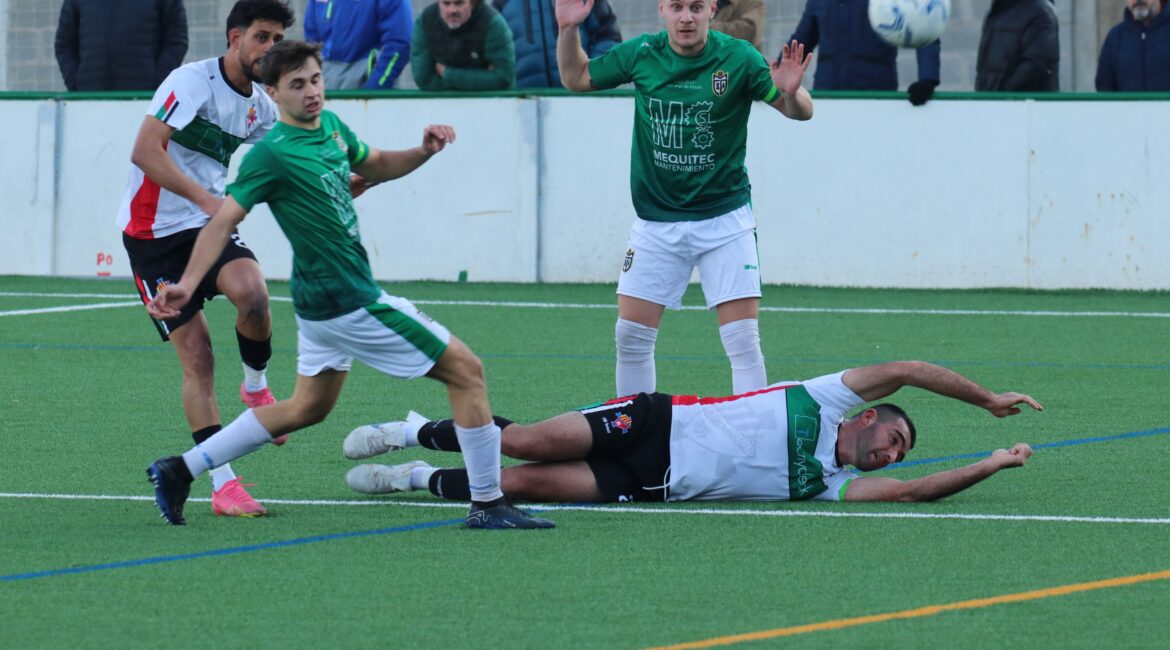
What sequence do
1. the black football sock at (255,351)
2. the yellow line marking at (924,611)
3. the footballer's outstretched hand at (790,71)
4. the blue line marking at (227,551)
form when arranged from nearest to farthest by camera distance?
the yellow line marking at (924,611)
the blue line marking at (227,551)
the black football sock at (255,351)
the footballer's outstretched hand at (790,71)

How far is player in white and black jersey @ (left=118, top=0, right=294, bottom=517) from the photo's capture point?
26.2ft

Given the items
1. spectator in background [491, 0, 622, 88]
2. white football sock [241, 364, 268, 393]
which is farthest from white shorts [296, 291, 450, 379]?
spectator in background [491, 0, 622, 88]

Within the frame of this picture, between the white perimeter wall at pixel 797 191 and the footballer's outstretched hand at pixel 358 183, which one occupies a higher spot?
the white perimeter wall at pixel 797 191

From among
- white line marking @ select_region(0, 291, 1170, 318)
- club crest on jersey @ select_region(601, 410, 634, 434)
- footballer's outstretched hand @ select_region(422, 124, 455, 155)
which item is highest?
footballer's outstretched hand @ select_region(422, 124, 455, 155)

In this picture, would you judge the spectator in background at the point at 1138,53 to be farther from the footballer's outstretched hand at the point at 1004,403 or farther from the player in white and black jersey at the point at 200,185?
the player in white and black jersey at the point at 200,185

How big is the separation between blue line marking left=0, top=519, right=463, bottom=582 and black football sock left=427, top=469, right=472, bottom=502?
405mm

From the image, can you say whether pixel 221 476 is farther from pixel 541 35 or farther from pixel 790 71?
pixel 541 35

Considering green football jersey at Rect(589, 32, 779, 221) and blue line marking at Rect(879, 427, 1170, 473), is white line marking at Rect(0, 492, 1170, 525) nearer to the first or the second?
blue line marking at Rect(879, 427, 1170, 473)

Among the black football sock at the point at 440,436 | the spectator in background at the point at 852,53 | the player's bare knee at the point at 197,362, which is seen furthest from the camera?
the spectator in background at the point at 852,53

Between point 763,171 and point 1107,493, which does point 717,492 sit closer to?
point 1107,493

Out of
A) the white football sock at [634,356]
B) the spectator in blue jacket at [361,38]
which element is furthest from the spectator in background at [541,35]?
the white football sock at [634,356]

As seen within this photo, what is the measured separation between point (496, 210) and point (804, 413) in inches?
411

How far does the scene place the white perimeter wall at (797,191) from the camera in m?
16.8

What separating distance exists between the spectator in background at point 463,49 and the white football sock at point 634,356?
8.06m
